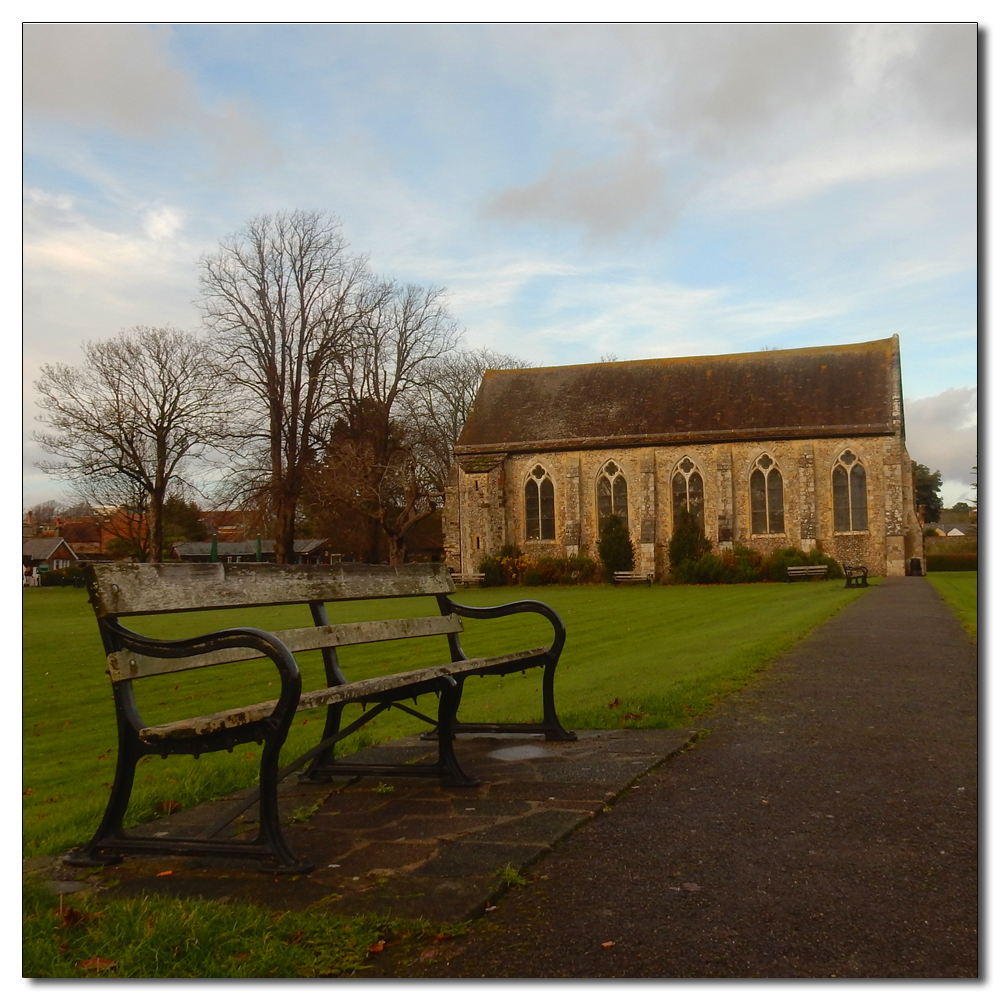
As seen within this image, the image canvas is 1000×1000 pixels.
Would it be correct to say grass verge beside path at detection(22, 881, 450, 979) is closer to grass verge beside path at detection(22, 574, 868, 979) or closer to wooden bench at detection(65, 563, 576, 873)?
grass verge beside path at detection(22, 574, 868, 979)

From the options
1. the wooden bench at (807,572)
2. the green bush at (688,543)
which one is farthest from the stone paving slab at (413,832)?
the green bush at (688,543)

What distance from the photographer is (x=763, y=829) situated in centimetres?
Answer: 437

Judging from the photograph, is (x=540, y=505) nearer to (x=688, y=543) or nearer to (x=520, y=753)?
(x=688, y=543)

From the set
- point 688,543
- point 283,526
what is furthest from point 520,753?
point 283,526

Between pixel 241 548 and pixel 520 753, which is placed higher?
pixel 520 753

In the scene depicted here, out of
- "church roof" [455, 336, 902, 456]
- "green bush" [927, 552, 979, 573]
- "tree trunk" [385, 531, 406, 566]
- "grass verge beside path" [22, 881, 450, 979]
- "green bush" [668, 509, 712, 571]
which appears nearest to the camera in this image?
"grass verge beside path" [22, 881, 450, 979]

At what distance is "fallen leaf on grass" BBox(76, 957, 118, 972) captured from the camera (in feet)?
9.93

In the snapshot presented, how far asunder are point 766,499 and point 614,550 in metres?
6.81

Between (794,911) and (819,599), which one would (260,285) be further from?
(794,911)

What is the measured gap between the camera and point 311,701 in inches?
169

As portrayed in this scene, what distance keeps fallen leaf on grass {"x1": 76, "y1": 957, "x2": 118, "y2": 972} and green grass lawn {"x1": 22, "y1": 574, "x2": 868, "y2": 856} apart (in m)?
1.67

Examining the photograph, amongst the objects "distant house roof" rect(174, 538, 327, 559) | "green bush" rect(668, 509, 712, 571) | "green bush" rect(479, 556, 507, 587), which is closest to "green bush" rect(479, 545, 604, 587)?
"green bush" rect(479, 556, 507, 587)

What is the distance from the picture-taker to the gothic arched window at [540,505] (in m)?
43.9

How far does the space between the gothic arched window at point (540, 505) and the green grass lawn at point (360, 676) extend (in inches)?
892
